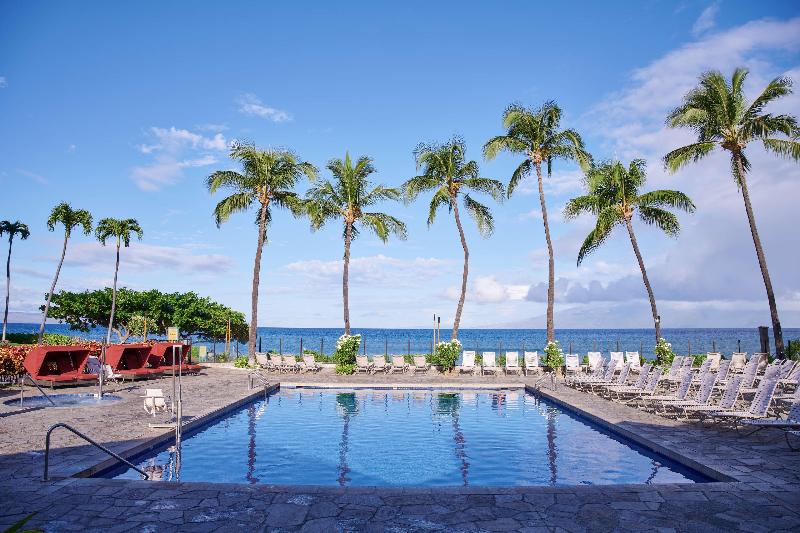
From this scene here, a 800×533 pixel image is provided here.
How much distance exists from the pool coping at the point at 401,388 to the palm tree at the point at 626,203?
11.4m

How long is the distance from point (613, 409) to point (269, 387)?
36.5 ft

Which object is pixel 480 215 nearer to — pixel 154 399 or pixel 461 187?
pixel 461 187

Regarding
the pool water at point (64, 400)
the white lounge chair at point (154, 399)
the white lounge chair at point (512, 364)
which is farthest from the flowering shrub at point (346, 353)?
the white lounge chair at point (154, 399)

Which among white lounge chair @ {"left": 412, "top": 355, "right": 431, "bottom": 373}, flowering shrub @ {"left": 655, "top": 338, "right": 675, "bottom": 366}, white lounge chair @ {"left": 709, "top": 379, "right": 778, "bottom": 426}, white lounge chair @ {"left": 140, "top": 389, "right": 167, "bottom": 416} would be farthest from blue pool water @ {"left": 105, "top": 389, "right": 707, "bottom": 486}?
flowering shrub @ {"left": 655, "top": 338, "right": 675, "bottom": 366}

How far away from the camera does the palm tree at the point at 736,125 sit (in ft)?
78.9

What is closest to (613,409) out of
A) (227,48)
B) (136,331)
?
(227,48)

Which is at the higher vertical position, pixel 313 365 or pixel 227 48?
pixel 227 48

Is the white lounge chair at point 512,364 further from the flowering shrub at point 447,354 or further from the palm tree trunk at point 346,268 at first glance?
the palm tree trunk at point 346,268

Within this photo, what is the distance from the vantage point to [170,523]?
5641 mm

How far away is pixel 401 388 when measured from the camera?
21359 mm

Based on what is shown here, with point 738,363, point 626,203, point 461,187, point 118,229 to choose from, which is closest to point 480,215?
point 461,187

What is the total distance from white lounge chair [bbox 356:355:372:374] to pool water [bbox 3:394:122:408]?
40.0 ft

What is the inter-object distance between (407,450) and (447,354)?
14605 mm

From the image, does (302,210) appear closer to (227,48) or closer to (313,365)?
(313,365)
